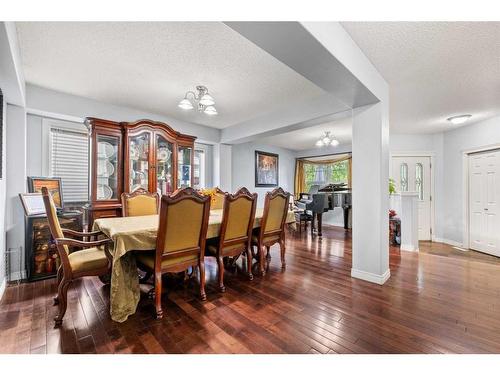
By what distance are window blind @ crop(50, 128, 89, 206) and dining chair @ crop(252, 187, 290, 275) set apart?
2685 mm

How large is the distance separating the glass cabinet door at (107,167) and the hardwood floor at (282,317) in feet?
3.90

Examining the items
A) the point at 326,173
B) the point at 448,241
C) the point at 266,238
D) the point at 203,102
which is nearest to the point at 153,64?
the point at 203,102

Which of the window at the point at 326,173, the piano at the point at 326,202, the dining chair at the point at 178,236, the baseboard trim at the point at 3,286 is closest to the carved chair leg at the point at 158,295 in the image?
the dining chair at the point at 178,236

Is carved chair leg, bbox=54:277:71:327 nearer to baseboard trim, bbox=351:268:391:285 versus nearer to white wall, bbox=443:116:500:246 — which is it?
baseboard trim, bbox=351:268:391:285

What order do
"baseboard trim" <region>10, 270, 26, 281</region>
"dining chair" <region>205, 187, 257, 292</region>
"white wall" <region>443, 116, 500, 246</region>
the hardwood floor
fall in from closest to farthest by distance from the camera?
the hardwood floor, "dining chair" <region>205, 187, 257, 292</region>, "baseboard trim" <region>10, 270, 26, 281</region>, "white wall" <region>443, 116, 500, 246</region>

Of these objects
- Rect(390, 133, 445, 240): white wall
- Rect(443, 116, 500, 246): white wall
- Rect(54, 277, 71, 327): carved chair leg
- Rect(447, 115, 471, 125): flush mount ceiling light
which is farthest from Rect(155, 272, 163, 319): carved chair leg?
Rect(443, 116, 500, 246): white wall

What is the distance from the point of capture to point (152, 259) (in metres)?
1.96

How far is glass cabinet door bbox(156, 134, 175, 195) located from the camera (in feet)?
12.2

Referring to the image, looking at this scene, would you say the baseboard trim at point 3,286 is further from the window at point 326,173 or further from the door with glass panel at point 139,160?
the window at point 326,173

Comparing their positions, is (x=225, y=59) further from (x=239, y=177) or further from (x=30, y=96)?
(x=239, y=177)

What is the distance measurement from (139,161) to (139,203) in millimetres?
855

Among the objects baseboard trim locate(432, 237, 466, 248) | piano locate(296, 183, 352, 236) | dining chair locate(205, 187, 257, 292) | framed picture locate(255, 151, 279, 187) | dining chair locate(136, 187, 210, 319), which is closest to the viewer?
dining chair locate(136, 187, 210, 319)

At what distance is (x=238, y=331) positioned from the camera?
166 centimetres
